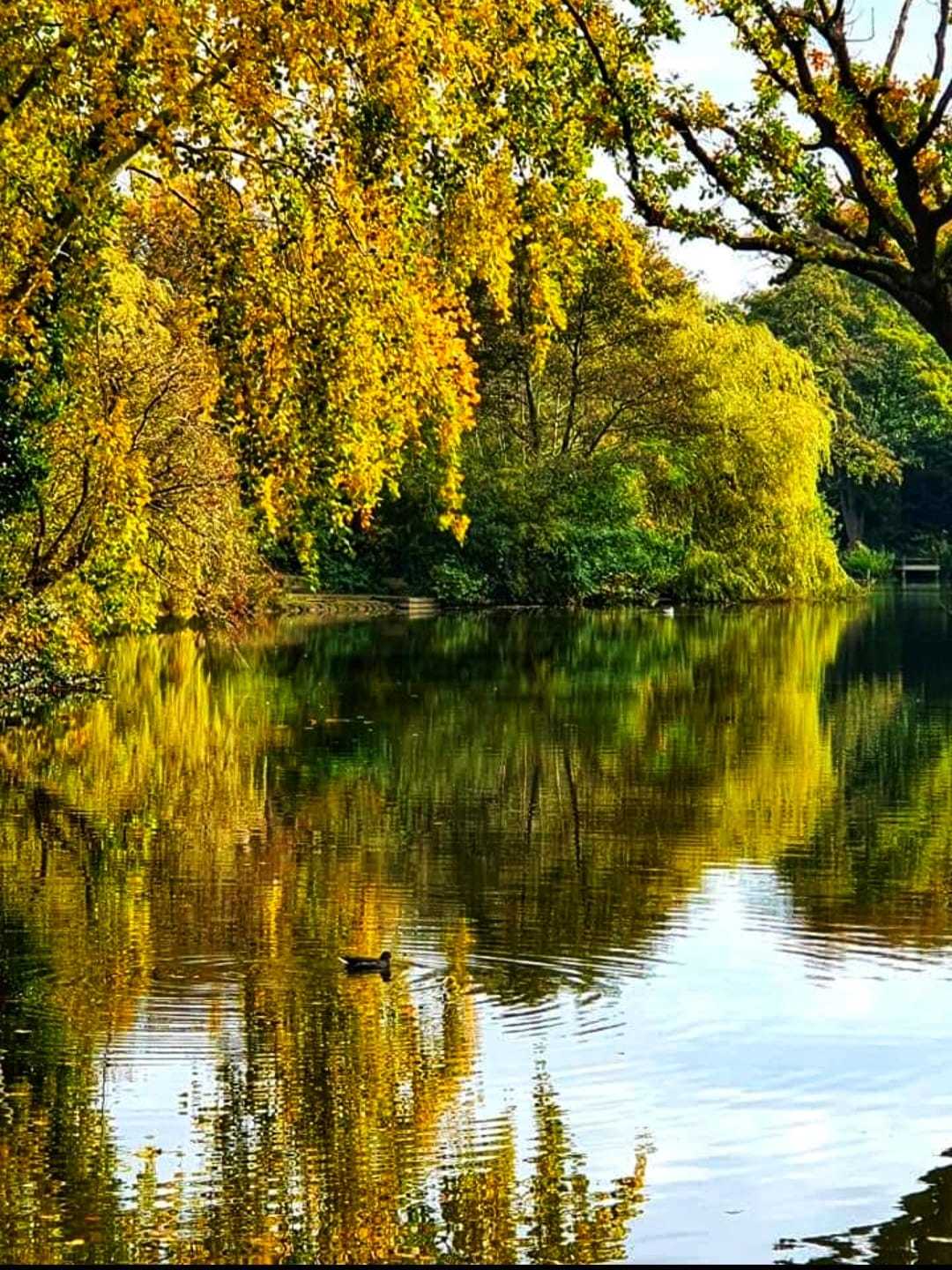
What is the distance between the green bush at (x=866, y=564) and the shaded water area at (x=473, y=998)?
58714mm

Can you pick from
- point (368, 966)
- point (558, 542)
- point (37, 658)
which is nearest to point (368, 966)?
point (368, 966)

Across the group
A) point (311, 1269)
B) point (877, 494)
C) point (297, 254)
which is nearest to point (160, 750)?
point (297, 254)

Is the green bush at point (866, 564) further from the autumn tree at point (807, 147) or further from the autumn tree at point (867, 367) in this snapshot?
the autumn tree at point (807, 147)

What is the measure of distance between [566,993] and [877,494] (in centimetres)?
8181

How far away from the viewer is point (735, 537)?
2276 inches

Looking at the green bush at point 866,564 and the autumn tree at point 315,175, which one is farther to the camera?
the green bush at point 866,564

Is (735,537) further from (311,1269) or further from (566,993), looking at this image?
(311,1269)

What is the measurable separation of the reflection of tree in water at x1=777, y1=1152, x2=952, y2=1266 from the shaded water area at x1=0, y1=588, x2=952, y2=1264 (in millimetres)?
17

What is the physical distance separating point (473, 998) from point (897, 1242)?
3.87m

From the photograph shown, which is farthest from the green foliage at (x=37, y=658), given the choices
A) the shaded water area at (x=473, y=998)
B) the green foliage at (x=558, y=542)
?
the green foliage at (x=558, y=542)

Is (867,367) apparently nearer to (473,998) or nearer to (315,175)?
(315,175)

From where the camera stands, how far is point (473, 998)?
10570 mm

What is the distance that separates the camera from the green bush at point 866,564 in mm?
81312

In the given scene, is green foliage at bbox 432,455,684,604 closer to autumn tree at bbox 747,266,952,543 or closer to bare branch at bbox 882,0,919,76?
autumn tree at bbox 747,266,952,543
